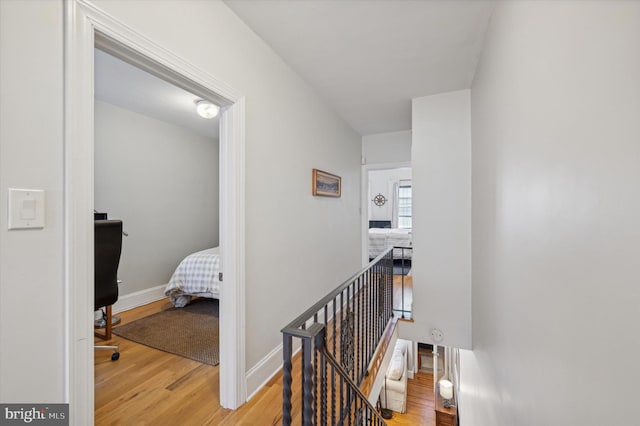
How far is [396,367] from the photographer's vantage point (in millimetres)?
5438

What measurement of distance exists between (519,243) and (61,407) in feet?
6.31

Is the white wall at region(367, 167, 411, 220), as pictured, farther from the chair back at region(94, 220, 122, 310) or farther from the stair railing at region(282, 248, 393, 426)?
the chair back at region(94, 220, 122, 310)

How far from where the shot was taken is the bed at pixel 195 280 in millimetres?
3426

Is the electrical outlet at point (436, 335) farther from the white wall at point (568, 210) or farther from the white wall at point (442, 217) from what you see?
the white wall at point (568, 210)

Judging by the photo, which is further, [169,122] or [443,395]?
[443,395]

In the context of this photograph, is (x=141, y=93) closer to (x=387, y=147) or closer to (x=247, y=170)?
(x=247, y=170)

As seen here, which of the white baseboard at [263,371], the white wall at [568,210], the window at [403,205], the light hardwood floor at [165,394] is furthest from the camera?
the window at [403,205]

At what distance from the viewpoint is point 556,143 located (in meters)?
0.90

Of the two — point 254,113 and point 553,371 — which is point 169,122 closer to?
point 254,113

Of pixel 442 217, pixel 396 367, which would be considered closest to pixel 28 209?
pixel 442 217

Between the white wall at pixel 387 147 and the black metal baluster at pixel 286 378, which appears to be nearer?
the black metal baluster at pixel 286 378

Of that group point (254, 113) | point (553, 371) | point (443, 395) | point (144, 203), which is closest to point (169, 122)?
point (144, 203)

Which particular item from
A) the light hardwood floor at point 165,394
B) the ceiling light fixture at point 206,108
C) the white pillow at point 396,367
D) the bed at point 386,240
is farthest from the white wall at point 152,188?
the white pillow at point 396,367

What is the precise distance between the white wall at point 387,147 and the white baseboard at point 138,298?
372 centimetres
